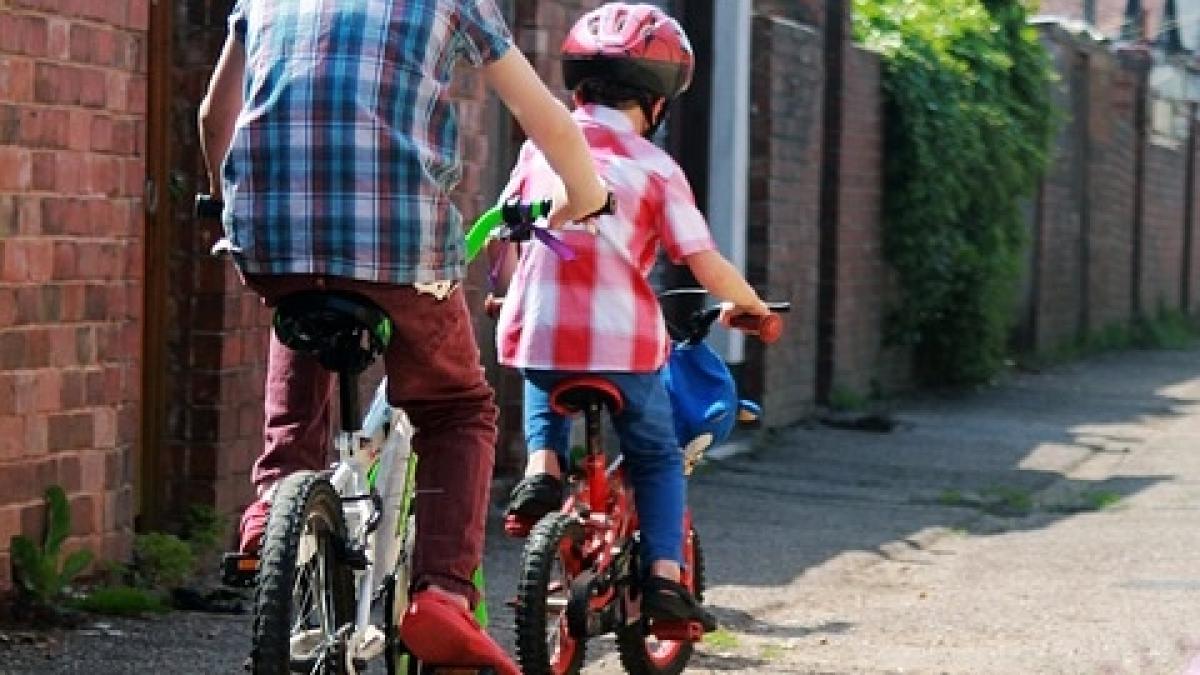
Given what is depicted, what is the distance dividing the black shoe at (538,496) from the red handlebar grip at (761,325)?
57 centimetres

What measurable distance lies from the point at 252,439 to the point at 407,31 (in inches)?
142

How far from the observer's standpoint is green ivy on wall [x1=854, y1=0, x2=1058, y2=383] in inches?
629

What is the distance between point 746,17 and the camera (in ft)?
42.7

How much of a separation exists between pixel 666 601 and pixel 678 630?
0.11m

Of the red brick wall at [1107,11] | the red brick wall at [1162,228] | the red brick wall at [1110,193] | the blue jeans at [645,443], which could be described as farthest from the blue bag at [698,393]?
the red brick wall at [1107,11]

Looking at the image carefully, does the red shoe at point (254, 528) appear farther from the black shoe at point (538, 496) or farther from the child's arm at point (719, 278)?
the child's arm at point (719, 278)

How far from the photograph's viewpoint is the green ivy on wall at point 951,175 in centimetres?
1598

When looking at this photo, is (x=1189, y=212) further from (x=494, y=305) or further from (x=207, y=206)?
(x=207, y=206)

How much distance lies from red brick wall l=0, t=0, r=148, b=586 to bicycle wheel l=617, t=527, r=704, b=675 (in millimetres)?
1566

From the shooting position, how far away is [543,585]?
5695mm

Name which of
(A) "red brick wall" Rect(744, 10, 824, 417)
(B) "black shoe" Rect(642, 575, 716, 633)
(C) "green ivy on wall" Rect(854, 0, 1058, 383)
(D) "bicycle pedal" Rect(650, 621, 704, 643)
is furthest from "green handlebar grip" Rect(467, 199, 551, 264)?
(C) "green ivy on wall" Rect(854, 0, 1058, 383)

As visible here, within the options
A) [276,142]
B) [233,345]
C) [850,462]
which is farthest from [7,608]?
[850,462]

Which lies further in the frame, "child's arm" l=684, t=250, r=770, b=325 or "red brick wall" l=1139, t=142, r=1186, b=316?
"red brick wall" l=1139, t=142, r=1186, b=316

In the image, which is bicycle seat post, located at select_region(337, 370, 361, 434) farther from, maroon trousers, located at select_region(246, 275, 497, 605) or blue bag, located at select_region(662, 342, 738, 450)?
blue bag, located at select_region(662, 342, 738, 450)
